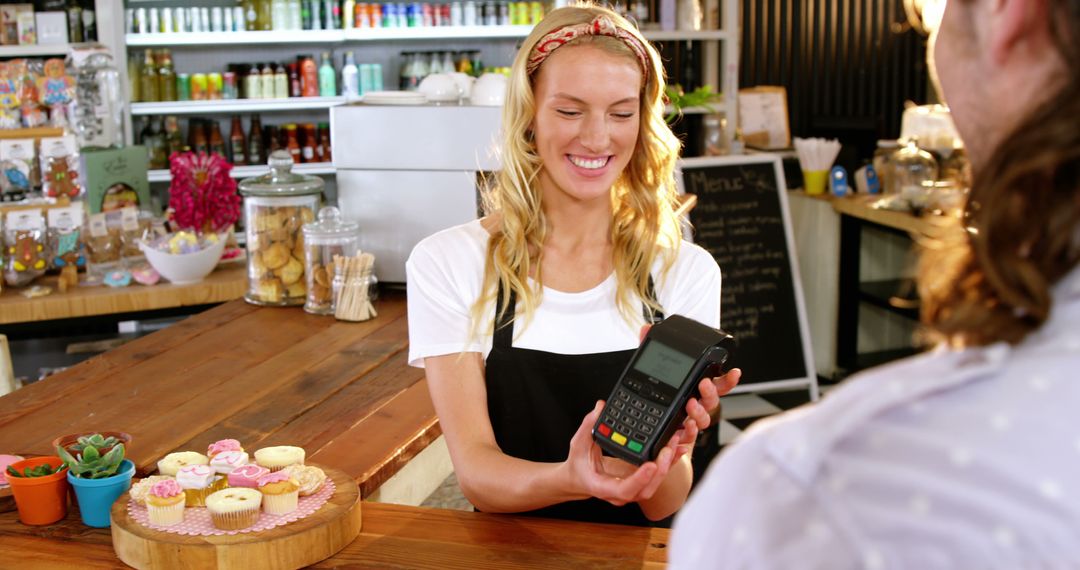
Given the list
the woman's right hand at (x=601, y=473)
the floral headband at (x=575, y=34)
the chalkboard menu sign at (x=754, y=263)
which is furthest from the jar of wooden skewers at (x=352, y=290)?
the chalkboard menu sign at (x=754, y=263)

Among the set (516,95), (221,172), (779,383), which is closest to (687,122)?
(779,383)

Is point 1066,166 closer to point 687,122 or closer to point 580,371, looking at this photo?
point 580,371

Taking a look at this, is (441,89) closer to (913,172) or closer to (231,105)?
(913,172)

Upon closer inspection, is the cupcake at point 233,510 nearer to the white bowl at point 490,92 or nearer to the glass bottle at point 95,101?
the white bowl at point 490,92

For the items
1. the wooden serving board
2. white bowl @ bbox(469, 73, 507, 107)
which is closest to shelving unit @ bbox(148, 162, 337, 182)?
white bowl @ bbox(469, 73, 507, 107)

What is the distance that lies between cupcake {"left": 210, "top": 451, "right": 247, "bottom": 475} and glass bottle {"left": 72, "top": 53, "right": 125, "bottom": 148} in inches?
99.3

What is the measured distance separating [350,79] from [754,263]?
88.3 inches

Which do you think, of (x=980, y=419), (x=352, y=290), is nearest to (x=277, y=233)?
(x=352, y=290)

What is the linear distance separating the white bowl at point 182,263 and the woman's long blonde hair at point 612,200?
1.54m

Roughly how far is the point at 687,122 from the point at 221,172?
11.5ft

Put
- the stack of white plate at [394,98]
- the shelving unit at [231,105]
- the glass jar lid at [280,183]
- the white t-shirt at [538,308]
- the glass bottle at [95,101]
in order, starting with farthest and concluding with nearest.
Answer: the shelving unit at [231,105], the glass bottle at [95,101], the stack of white plate at [394,98], the glass jar lid at [280,183], the white t-shirt at [538,308]

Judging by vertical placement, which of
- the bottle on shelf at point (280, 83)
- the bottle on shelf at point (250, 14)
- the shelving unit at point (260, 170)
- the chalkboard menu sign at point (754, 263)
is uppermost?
the bottle on shelf at point (250, 14)

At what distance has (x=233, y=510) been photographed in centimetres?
147

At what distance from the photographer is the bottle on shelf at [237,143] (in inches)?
230
